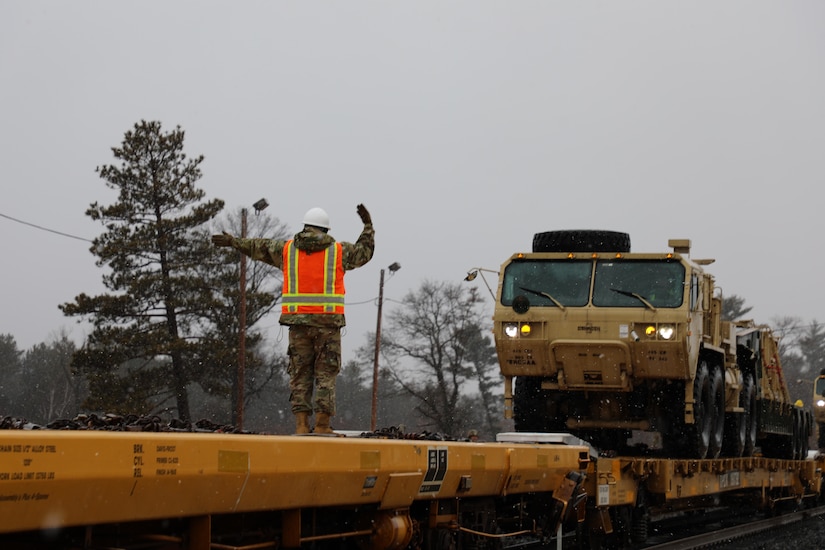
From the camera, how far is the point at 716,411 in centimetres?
1366

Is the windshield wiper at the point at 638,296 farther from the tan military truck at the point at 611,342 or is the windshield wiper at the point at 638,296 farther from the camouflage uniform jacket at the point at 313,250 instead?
the camouflage uniform jacket at the point at 313,250

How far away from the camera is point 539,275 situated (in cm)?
1268

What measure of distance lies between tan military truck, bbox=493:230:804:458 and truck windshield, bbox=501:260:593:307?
12 millimetres

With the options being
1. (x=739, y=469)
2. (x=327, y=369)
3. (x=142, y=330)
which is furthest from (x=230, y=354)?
(x=327, y=369)

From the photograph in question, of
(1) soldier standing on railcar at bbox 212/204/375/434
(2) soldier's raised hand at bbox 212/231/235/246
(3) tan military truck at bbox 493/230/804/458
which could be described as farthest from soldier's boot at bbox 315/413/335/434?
(3) tan military truck at bbox 493/230/804/458

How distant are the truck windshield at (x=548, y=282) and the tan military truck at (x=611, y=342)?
12 mm

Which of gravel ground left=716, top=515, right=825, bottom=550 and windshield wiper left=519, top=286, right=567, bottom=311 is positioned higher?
windshield wiper left=519, top=286, right=567, bottom=311

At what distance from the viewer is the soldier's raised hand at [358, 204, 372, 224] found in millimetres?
7617

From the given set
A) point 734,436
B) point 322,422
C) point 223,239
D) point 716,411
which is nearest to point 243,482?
point 322,422

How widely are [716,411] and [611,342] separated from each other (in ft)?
8.34

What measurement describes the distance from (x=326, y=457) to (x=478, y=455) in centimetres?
190

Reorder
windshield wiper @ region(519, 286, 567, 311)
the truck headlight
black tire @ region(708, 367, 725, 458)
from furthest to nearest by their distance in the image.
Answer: black tire @ region(708, 367, 725, 458) < windshield wiper @ region(519, 286, 567, 311) < the truck headlight

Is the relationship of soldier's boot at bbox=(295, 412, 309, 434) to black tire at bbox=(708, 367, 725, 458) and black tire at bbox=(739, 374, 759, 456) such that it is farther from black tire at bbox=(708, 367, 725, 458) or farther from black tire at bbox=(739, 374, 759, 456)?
black tire at bbox=(739, 374, 759, 456)

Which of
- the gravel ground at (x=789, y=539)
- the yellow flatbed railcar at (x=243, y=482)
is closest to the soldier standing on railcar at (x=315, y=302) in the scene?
the yellow flatbed railcar at (x=243, y=482)
